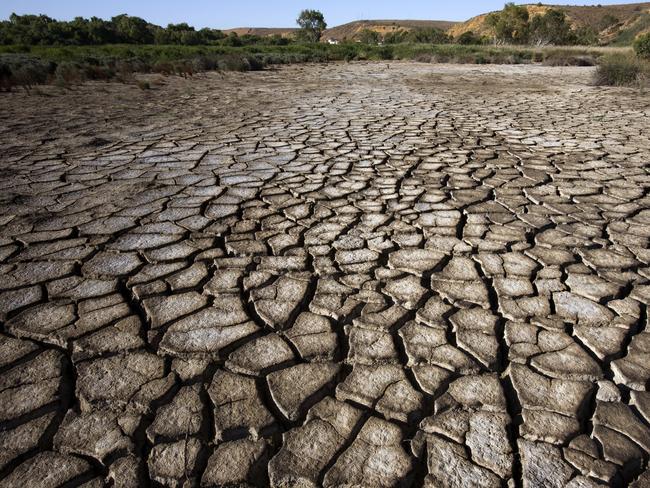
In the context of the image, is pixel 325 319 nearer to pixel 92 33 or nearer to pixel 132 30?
pixel 92 33

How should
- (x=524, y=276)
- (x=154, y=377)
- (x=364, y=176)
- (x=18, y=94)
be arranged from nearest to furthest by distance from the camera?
(x=154, y=377) → (x=524, y=276) → (x=364, y=176) → (x=18, y=94)

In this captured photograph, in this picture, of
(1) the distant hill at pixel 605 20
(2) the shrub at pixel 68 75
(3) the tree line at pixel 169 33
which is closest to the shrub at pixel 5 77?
(2) the shrub at pixel 68 75

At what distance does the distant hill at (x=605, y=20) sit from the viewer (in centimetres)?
4109

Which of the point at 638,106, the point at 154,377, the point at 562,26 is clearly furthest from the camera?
the point at 562,26

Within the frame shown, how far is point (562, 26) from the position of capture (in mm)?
34969

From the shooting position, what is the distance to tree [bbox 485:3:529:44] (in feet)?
121

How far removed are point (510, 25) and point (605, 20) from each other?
69.2ft

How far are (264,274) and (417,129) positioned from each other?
12.2 ft

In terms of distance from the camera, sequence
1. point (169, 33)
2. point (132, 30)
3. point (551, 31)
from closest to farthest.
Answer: point (132, 30) < point (169, 33) < point (551, 31)

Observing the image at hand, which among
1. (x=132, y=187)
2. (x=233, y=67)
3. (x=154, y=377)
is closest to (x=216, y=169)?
(x=132, y=187)

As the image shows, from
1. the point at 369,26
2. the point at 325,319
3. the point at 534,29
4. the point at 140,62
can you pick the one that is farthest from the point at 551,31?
the point at 369,26

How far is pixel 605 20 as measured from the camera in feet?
165

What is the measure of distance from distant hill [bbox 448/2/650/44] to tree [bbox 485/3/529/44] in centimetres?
690

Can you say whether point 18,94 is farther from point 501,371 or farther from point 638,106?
point 638,106
